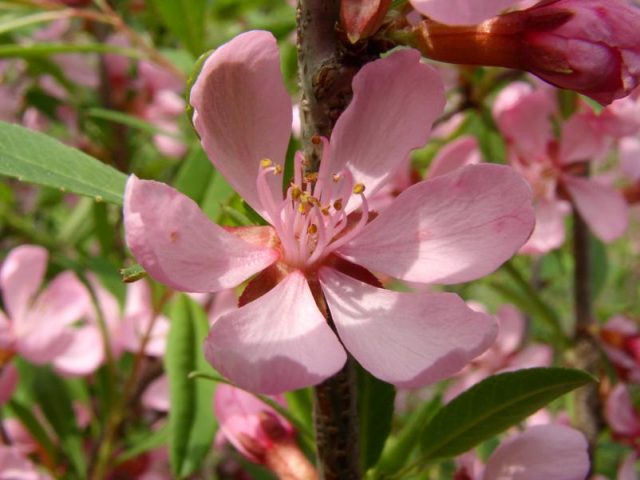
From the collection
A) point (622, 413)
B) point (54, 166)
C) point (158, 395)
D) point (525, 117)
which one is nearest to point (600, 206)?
point (525, 117)

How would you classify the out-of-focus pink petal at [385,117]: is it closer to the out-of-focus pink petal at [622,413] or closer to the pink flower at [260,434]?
the pink flower at [260,434]

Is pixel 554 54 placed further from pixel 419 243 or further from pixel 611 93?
pixel 419 243

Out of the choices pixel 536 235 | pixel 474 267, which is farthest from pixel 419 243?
pixel 536 235

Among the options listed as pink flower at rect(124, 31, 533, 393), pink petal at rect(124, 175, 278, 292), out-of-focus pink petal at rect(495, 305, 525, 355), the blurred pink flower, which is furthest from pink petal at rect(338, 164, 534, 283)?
out-of-focus pink petal at rect(495, 305, 525, 355)

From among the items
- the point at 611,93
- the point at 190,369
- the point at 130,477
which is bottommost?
the point at 130,477

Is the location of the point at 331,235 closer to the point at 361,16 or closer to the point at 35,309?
the point at 361,16

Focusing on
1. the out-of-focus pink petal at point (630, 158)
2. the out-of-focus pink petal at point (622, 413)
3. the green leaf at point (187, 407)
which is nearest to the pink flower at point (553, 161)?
the out-of-focus pink petal at point (630, 158)
